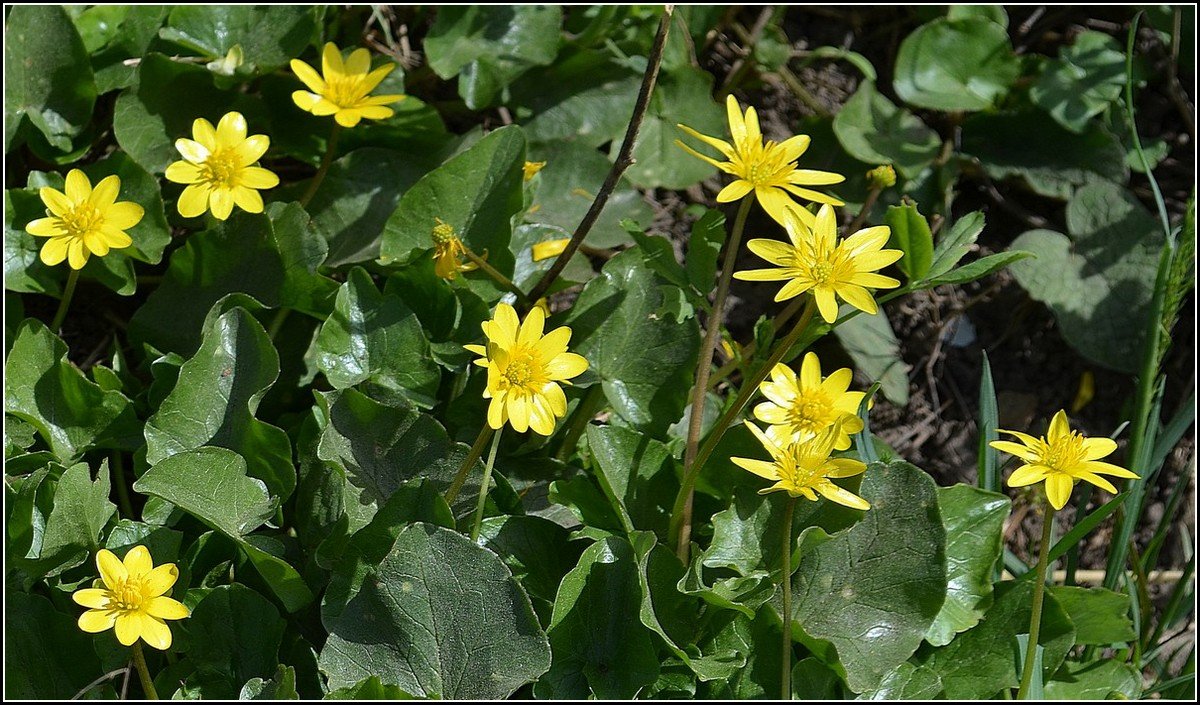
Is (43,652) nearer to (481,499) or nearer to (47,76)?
(481,499)

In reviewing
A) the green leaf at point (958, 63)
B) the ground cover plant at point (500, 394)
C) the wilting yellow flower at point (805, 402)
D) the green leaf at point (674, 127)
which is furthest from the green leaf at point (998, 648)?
the green leaf at point (958, 63)

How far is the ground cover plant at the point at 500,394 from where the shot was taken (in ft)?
5.70

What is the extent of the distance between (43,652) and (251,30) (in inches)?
55.4

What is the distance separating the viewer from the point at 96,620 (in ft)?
5.16

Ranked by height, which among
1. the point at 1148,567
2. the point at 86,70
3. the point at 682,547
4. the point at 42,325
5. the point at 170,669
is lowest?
the point at 1148,567

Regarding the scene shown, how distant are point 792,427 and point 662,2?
138cm

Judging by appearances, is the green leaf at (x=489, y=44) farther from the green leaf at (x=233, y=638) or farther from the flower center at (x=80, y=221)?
the green leaf at (x=233, y=638)

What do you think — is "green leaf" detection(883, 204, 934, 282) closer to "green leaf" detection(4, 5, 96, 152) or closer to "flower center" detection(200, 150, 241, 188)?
"flower center" detection(200, 150, 241, 188)

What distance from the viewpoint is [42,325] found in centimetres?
201

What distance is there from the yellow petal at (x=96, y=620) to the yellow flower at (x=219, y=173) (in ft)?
2.53

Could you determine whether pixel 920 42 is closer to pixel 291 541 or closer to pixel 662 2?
pixel 662 2

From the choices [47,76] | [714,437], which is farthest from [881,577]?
[47,76]

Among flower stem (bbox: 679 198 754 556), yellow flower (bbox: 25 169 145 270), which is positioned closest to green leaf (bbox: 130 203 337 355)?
yellow flower (bbox: 25 169 145 270)

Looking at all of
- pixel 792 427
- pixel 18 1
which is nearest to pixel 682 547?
pixel 792 427
